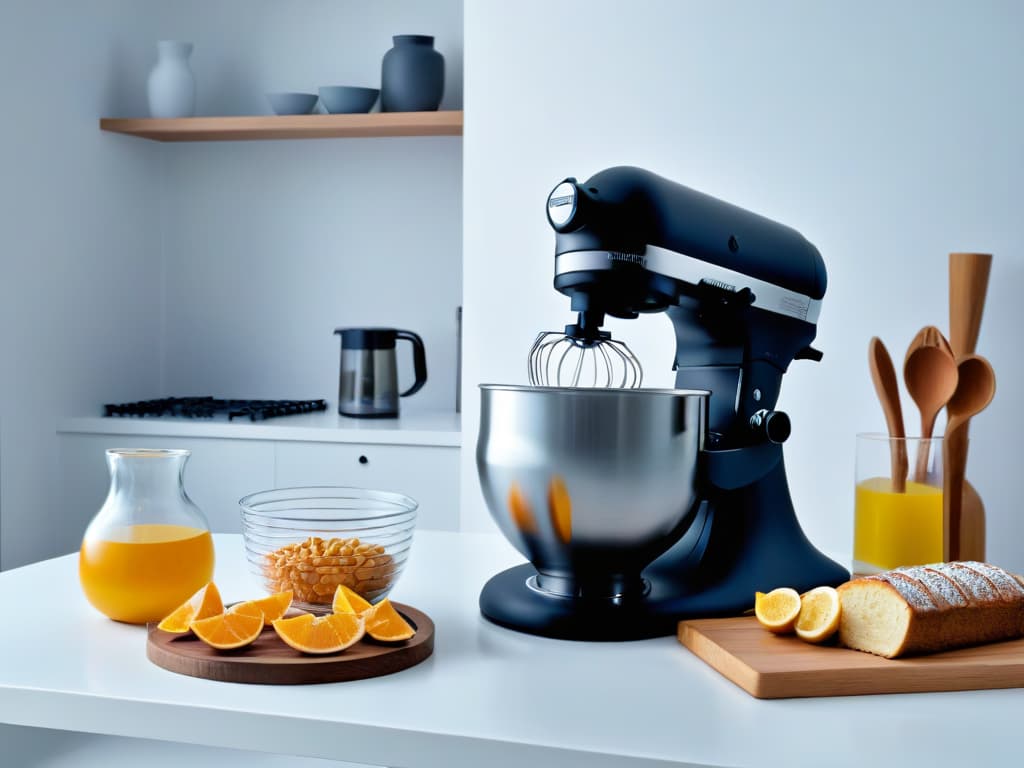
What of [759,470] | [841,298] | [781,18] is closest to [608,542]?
[759,470]

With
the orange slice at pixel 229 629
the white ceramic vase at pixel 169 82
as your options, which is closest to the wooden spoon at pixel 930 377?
the orange slice at pixel 229 629

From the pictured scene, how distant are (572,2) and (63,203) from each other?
1521 millimetres

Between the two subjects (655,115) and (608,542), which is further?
(655,115)

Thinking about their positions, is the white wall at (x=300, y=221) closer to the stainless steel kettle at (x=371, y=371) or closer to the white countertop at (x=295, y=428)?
the stainless steel kettle at (x=371, y=371)

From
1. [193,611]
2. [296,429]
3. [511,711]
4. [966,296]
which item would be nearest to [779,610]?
[511,711]

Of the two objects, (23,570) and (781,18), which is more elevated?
(781,18)

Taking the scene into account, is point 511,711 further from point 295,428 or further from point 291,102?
point 291,102

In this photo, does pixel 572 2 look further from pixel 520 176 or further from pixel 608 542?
pixel 608 542

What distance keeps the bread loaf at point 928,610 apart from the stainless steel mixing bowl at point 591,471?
0.57ft

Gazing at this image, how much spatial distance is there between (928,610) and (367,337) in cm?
209

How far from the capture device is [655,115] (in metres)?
2.15

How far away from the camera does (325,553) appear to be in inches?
36.4

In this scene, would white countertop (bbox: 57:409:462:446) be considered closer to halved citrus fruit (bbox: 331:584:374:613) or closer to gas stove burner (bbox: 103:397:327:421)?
gas stove burner (bbox: 103:397:327:421)

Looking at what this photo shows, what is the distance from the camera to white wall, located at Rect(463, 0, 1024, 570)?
1979 mm
